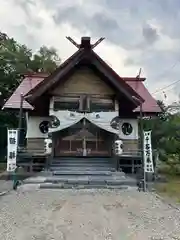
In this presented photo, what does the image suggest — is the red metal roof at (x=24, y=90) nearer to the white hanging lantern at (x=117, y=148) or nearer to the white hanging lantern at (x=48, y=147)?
the white hanging lantern at (x=48, y=147)

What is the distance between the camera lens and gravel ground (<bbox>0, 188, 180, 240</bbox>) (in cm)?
512

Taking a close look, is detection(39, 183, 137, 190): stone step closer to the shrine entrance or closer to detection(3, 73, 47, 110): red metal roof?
the shrine entrance

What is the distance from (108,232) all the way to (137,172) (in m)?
8.05

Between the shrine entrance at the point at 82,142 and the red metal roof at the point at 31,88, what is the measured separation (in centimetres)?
209

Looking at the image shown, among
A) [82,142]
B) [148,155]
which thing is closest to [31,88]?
[82,142]

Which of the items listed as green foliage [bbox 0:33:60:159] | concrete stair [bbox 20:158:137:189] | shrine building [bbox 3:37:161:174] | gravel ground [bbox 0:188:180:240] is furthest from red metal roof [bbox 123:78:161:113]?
Answer: green foliage [bbox 0:33:60:159]

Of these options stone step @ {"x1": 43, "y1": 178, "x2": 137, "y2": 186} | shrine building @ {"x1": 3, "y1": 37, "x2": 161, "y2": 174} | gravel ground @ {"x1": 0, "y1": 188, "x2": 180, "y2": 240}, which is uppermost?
shrine building @ {"x1": 3, "y1": 37, "x2": 161, "y2": 174}

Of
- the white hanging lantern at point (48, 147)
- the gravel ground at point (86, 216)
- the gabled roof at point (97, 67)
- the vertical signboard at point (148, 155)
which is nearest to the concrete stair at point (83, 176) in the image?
the white hanging lantern at point (48, 147)

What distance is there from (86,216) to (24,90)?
11125 mm

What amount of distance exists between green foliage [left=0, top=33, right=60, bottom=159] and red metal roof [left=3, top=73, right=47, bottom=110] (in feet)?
12.0

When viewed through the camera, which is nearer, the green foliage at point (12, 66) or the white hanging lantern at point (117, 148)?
the white hanging lantern at point (117, 148)

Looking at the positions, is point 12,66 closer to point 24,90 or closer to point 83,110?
point 24,90

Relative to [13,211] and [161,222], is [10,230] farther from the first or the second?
[161,222]

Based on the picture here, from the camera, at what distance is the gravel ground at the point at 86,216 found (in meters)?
5.12
